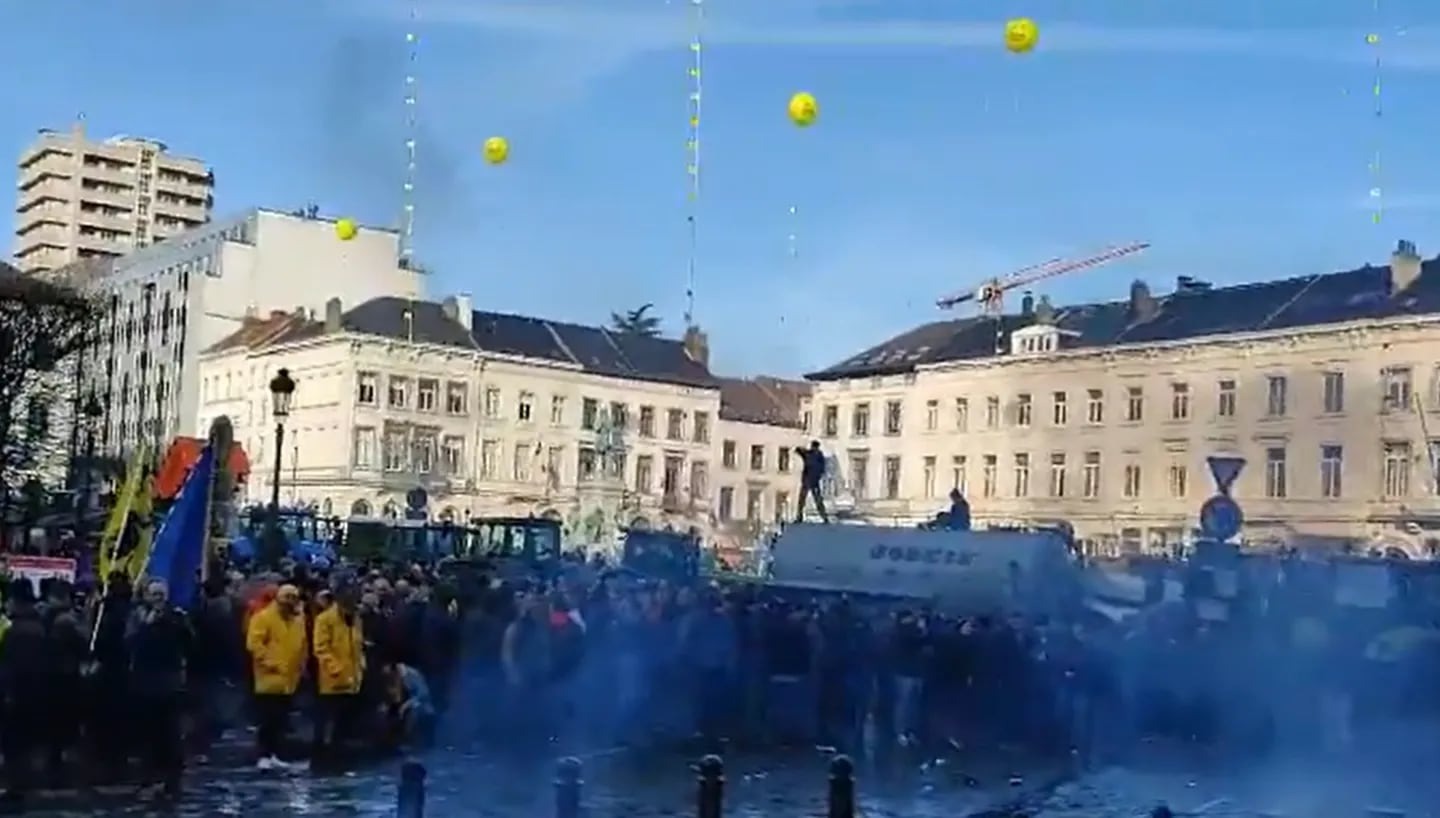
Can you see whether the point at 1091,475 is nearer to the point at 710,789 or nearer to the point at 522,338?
the point at 710,789

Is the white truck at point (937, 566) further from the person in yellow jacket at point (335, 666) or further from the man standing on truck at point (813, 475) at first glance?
the person in yellow jacket at point (335, 666)

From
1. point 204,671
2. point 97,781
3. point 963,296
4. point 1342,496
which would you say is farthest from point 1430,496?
point 963,296

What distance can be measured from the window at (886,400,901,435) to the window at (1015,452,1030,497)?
12112 millimetres

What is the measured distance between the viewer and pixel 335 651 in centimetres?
1794

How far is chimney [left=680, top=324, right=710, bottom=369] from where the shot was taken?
95.7 m

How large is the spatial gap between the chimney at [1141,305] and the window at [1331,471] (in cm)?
739

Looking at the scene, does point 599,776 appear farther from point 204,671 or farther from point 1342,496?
point 1342,496

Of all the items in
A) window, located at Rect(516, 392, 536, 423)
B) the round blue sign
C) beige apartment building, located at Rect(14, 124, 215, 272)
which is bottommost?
the round blue sign

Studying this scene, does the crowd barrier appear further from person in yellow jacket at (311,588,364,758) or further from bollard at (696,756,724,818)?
person in yellow jacket at (311,588,364,758)

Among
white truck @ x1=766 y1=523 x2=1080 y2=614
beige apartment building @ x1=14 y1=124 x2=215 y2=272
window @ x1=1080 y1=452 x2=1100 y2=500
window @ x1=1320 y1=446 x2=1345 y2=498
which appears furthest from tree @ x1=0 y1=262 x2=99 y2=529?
beige apartment building @ x1=14 y1=124 x2=215 y2=272

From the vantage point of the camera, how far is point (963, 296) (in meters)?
125

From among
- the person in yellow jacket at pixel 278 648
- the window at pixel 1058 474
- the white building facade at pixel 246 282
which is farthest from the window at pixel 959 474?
the white building facade at pixel 246 282

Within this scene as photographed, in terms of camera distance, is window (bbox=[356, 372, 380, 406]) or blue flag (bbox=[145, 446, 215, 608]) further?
window (bbox=[356, 372, 380, 406])

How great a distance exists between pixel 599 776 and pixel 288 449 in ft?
234
